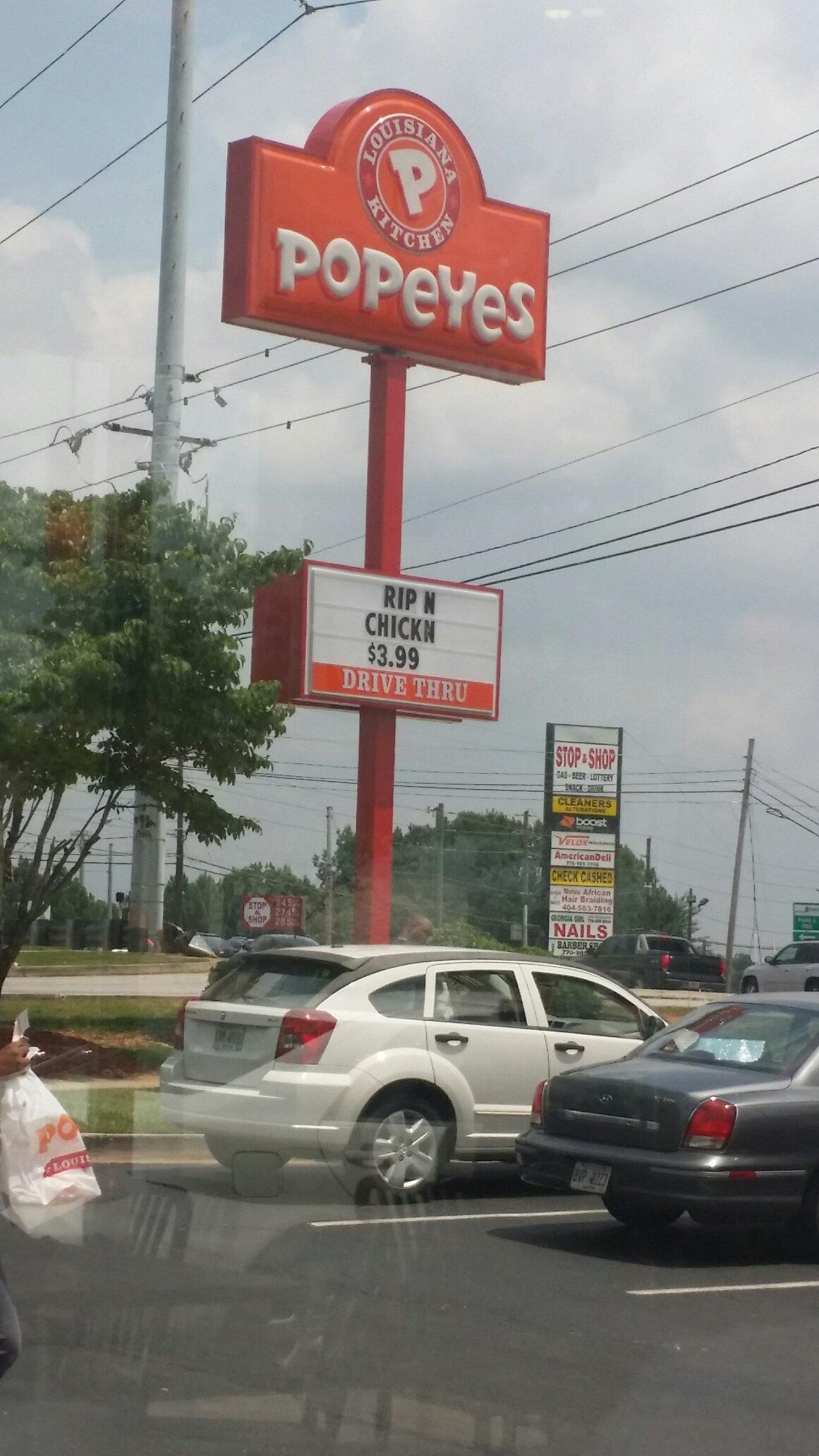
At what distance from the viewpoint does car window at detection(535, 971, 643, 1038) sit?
11930 mm

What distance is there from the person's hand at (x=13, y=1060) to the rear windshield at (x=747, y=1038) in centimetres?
533

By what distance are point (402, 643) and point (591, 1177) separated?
11.0 metres

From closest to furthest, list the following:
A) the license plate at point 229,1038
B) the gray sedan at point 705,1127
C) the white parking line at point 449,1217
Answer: the gray sedan at point 705,1127 < the white parking line at point 449,1217 < the license plate at point 229,1038

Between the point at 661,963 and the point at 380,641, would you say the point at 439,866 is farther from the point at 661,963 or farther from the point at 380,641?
the point at 661,963

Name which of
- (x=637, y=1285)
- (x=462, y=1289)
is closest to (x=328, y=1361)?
(x=462, y=1289)

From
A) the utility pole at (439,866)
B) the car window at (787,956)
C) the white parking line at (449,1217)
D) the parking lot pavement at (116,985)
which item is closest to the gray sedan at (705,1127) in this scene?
the white parking line at (449,1217)

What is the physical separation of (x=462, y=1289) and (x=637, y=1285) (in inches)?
35.2

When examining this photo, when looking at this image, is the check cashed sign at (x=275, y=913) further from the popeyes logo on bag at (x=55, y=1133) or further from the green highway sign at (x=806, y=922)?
the green highway sign at (x=806, y=922)

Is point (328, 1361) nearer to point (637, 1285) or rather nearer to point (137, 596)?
point (637, 1285)

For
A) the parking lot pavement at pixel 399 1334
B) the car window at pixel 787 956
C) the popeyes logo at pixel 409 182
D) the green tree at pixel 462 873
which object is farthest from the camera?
the car window at pixel 787 956

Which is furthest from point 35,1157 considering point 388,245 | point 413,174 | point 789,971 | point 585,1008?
point 789,971

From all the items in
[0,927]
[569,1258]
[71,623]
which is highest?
[71,623]

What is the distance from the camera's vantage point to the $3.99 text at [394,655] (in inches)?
767

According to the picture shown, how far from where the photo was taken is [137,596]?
19.2 metres
